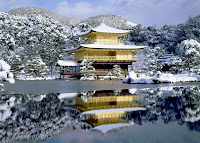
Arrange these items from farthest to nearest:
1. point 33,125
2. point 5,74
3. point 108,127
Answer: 1. point 5,74
2. point 33,125
3. point 108,127

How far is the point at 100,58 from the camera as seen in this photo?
33188mm

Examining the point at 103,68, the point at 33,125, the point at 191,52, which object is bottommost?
the point at 33,125

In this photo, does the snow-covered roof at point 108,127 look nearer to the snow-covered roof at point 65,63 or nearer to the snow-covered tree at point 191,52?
the snow-covered tree at point 191,52

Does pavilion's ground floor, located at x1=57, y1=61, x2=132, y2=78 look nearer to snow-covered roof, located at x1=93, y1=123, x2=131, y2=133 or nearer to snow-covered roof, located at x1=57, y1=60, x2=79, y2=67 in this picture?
snow-covered roof, located at x1=57, y1=60, x2=79, y2=67

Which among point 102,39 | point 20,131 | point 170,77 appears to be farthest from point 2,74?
point 102,39

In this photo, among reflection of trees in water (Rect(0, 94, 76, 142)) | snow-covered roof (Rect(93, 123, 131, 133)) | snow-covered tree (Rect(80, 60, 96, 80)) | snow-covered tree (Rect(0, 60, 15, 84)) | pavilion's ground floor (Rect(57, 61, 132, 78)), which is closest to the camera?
reflection of trees in water (Rect(0, 94, 76, 142))

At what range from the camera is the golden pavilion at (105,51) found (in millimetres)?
32969

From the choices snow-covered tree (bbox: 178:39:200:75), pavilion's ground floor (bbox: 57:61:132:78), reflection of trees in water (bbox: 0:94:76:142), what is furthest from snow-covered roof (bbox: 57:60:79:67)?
reflection of trees in water (bbox: 0:94:76:142)

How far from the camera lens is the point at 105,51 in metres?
34.8

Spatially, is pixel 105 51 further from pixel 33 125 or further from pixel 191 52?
pixel 33 125

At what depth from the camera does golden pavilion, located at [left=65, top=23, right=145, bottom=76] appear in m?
33.0

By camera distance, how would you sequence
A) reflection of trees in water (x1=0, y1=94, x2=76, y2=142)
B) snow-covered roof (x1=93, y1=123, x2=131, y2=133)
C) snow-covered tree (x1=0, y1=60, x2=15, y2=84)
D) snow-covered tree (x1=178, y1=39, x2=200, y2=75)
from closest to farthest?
reflection of trees in water (x1=0, y1=94, x2=76, y2=142) < snow-covered roof (x1=93, y1=123, x2=131, y2=133) < snow-covered tree (x1=0, y1=60, x2=15, y2=84) < snow-covered tree (x1=178, y1=39, x2=200, y2=75)

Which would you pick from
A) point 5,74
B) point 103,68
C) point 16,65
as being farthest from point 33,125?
point 16,65

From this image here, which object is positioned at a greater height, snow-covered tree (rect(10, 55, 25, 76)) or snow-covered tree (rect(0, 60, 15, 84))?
snow-covered tree (rect(10, 55, 25, 76))
